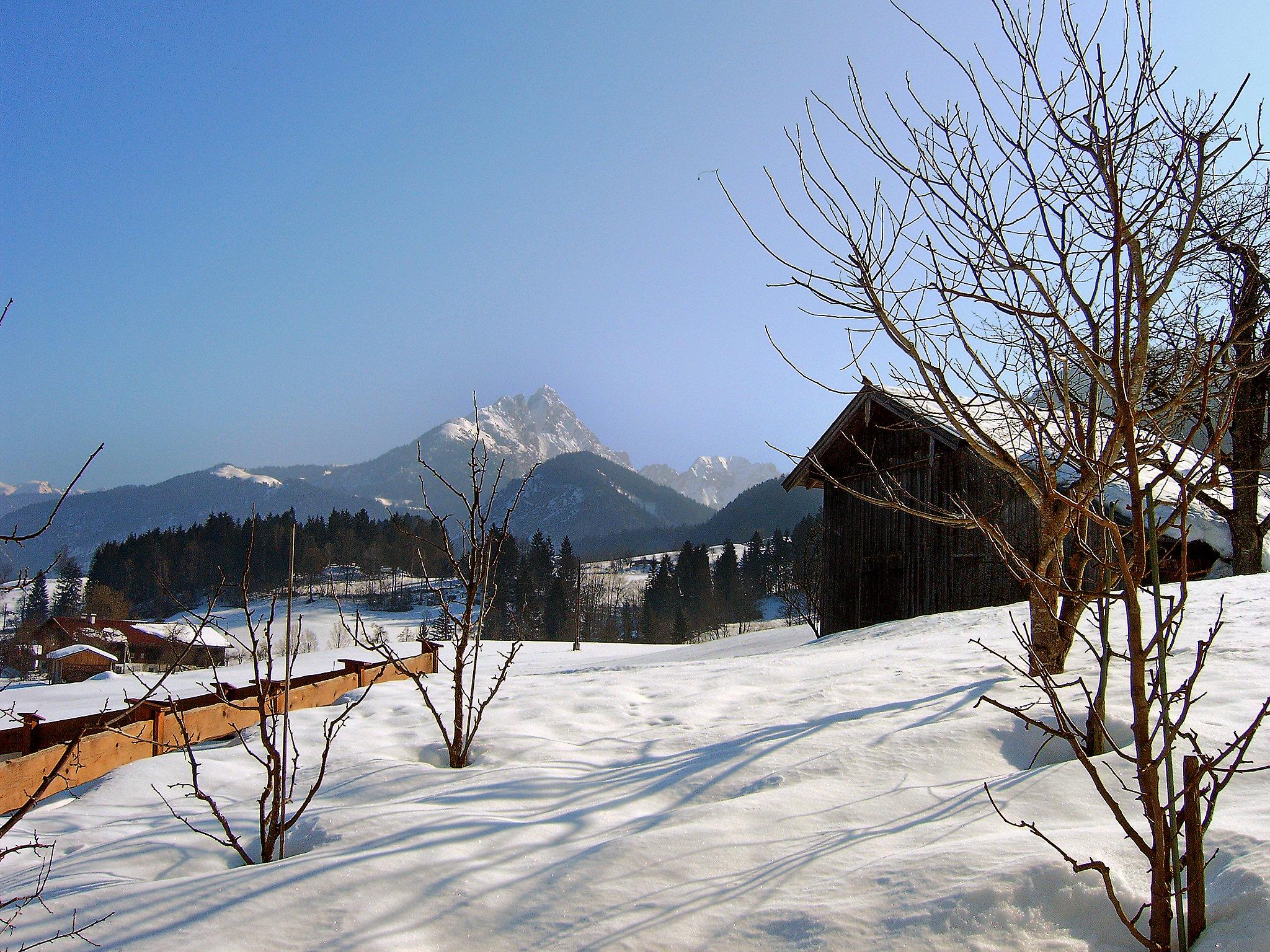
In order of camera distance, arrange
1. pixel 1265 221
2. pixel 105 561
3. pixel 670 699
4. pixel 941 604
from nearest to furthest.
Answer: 1. pixel 670 699
2. pixel 1265 221
3. pixel 941 604
4. pixel 105 561

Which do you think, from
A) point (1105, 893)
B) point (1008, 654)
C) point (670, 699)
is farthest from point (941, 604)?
point (1105, 893)

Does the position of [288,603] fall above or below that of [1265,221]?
below

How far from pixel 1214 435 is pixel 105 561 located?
95.1m

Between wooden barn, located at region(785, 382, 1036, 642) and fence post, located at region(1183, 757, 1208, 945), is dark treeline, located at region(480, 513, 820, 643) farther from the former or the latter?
fence post, located at region(1183, 757, 1208, 945)

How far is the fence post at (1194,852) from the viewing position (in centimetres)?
168

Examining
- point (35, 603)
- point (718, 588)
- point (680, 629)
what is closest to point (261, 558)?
point (718, 588)

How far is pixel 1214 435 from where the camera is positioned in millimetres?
1924

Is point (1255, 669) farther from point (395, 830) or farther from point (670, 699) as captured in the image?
point (395, 830)

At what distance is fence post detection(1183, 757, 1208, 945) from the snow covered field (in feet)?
0.18

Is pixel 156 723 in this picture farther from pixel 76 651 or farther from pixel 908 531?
pixel 76 651

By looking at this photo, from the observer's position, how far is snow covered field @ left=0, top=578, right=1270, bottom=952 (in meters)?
2.01

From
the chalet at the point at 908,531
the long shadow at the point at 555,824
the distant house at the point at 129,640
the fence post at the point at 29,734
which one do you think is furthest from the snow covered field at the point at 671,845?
the distant house at the point at 129,640

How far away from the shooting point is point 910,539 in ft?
45.1

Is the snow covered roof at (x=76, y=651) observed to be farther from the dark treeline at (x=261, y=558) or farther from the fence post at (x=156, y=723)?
the fence post at (x=156, y=723)
